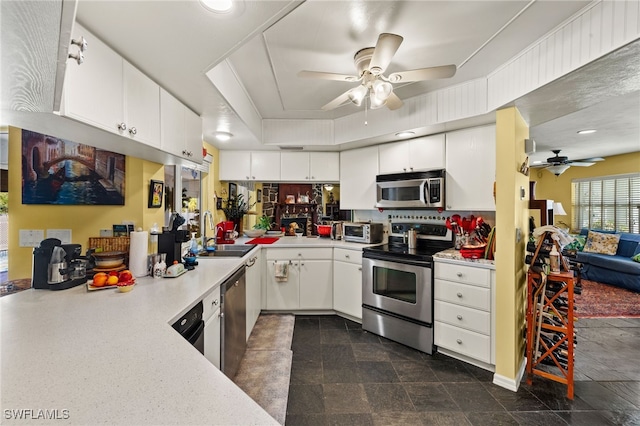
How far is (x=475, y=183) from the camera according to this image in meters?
2.65

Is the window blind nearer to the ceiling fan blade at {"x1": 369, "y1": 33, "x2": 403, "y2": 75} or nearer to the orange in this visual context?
the ceiling fan blade at {"x1": 369, "y1": 33, "x2": 403, "y2": 75}

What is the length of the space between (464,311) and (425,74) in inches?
74.6

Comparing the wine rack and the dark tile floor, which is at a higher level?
the wine rack

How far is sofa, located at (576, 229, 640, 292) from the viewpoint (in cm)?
437

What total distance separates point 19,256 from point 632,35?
3432mm

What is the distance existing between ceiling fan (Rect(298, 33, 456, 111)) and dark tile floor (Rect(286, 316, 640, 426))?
2104mm

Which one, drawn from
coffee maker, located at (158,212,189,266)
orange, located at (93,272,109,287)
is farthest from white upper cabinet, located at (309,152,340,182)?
orange, located at (93,272,109,287)

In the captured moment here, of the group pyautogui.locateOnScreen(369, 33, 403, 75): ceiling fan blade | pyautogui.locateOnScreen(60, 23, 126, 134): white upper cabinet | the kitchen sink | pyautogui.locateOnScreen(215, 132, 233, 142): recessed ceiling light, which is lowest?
the kitchen sink

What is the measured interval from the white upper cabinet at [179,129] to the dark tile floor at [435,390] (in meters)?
1.93

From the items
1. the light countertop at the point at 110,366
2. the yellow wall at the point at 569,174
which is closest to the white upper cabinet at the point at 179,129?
the light countertop at the point at 110,366

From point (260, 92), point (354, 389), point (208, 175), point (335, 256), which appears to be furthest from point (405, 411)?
point (208, 175)

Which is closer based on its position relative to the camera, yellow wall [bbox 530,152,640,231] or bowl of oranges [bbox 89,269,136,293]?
bowl of oranges [bbox 89,269,136,293]

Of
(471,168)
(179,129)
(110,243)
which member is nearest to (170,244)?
(110,243)

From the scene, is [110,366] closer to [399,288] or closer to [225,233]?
[399,288]
